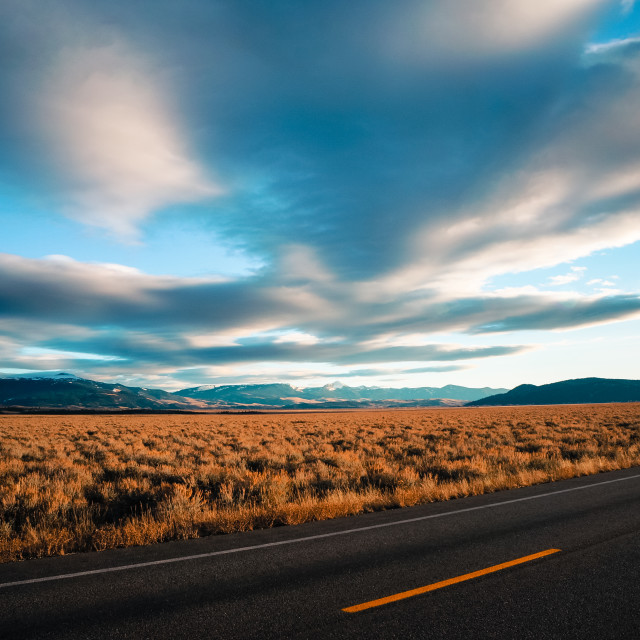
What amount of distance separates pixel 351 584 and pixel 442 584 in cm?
123

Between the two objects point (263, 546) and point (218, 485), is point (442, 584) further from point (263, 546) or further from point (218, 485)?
point (218, 485)

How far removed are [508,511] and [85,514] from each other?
963cm

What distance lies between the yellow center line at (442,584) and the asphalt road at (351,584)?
2.0 inches

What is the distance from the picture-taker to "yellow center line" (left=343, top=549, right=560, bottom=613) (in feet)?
17.3

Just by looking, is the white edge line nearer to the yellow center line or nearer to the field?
the field

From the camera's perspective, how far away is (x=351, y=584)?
5965 mm

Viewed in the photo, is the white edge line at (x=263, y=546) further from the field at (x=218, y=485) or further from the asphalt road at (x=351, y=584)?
the field at (x=218, y=485)

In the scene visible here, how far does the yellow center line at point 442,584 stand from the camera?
527 centimetres

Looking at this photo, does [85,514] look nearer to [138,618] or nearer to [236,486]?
[236,486]

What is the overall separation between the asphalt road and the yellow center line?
0.05m

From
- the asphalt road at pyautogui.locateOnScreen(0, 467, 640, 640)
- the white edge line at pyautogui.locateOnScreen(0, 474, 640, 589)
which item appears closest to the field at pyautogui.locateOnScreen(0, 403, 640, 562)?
the asphalt road at pyautogui.locateOnScreen(0, 467, 640, 640)

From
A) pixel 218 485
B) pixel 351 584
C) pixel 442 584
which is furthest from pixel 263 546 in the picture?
pixel 218 485

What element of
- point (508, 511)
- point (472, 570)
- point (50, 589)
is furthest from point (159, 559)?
point (508, 511)

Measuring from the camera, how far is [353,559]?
6992 mm
